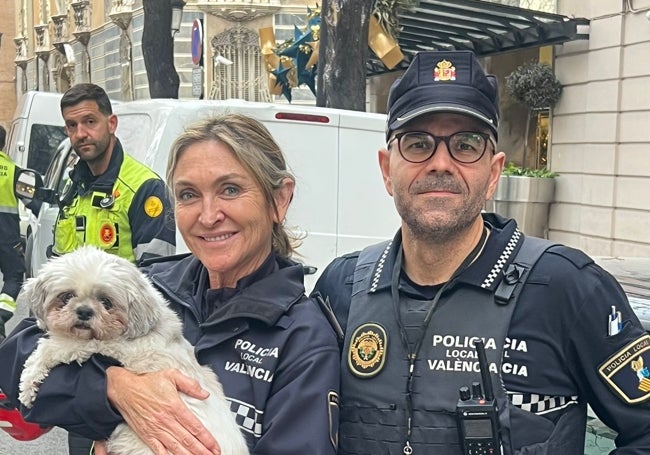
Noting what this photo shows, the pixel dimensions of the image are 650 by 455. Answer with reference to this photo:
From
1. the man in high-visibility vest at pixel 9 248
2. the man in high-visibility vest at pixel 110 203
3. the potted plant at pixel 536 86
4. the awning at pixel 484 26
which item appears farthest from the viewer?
the potted plant at pixel 536 86

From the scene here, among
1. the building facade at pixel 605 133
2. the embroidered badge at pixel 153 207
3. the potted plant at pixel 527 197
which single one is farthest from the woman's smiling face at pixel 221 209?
the potted plant at pixel 527 197

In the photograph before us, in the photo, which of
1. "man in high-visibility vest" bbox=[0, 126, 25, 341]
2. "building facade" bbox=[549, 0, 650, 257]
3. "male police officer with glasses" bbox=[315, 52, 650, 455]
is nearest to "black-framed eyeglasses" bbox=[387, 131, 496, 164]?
"male police officer with glasses" bbox=[315, 52, 650, 455]

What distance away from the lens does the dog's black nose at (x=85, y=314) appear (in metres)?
2.24

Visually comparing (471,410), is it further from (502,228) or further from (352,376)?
(502,228)

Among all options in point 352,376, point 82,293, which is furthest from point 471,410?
point 82,293

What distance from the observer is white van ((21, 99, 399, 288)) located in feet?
20.4

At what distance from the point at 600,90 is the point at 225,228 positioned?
39.4ft

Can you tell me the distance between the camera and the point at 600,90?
1298cm

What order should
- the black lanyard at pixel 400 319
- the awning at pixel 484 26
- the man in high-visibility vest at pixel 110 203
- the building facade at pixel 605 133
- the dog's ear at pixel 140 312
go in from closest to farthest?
1. the black lanyard at pixel 400 319
2. the dog's ear at pixel 140 312
3. the man in high-visibility vest at pixel 110 203
4. the building facade at pixel 605 133
5. the awning at pixel 484 26

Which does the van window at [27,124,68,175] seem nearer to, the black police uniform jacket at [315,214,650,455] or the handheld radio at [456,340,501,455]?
the black police uniform jacket at [315,214,650,455]

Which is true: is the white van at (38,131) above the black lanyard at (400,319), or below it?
above

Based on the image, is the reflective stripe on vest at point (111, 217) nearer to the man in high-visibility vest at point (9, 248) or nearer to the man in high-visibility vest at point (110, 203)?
the man in high-visibility vest at point (110, 203)

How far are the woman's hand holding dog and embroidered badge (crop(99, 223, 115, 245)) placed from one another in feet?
9.21

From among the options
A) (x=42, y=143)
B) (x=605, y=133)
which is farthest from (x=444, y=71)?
(x=605, y=133)
